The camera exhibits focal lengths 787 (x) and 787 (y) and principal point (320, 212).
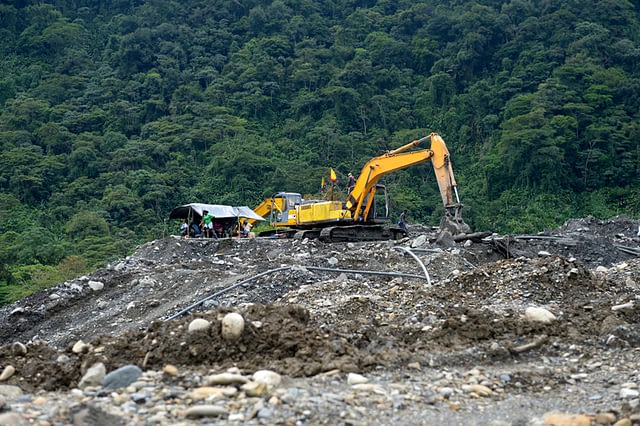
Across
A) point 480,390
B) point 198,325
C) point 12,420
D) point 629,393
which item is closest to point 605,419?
point 629,393

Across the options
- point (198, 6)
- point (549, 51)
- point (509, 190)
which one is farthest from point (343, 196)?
point (198, 6)

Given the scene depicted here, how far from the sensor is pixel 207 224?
1877 cm

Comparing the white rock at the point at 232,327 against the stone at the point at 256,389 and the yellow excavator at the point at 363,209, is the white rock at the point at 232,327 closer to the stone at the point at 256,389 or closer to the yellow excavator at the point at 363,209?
the stone at the point at 256,389

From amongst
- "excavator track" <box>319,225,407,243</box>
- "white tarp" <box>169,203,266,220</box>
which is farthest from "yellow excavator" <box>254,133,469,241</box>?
"white tarp" <box>169,203,266,220</box>

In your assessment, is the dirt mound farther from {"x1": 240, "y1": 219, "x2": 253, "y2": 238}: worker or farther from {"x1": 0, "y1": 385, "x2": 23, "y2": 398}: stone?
{"x1": 240, "y1": 219, "x2": 253, "y2": 238}: worker

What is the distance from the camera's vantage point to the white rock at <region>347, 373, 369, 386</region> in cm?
508

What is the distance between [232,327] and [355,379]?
104 cm

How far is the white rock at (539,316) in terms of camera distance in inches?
265

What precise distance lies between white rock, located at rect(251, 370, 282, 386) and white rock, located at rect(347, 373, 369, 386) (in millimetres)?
463

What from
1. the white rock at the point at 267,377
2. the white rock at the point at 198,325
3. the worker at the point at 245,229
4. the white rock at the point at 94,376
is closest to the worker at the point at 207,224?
the worker at the point at 245,229

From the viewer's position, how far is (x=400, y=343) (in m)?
6.29

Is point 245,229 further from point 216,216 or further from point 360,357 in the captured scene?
point 360,357

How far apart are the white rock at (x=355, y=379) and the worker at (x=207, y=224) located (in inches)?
547

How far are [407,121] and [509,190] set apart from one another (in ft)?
34.8
